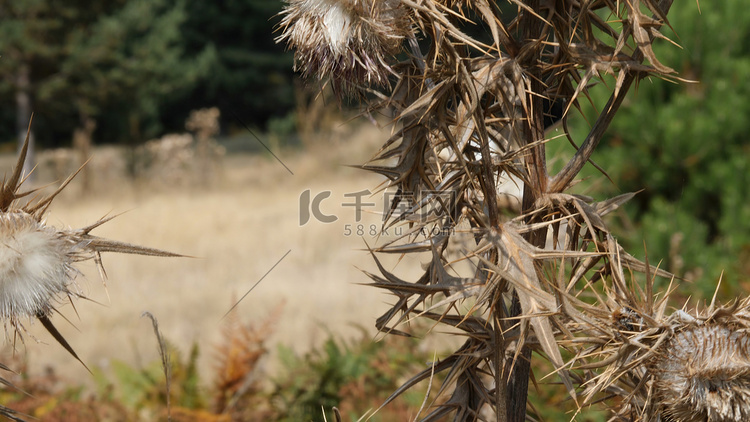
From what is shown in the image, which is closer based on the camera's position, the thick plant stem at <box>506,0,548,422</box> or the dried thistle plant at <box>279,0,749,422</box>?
the dried thistle plant at <box>279,0,749,422</box>

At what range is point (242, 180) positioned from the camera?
36.6ft

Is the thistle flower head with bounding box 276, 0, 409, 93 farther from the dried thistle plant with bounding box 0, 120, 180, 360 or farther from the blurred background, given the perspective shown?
the dried thistle plant with bounding box 0, 120, 180, 360

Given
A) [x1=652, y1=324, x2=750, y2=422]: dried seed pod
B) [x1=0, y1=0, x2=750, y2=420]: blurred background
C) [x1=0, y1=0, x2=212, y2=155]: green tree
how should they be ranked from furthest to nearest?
[x1=0, y1=0, x2=212, y2=155]: green tree, [x1=0, y1=0, x2=750, y2=420]: blurred background, [x1=652, y1=324, x2=750, y2=422]: dried seed pod

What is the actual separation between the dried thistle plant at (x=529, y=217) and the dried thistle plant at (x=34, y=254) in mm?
418

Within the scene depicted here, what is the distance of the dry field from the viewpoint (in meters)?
4.54

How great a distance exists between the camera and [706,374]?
85 cm

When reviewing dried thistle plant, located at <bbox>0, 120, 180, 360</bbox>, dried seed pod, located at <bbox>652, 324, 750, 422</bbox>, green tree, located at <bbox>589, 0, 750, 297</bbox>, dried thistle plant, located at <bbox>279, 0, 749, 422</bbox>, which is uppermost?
dried thistle plant, located at <bbox>0, 120, 180, 360</bbox>

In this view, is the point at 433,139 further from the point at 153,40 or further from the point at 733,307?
the point at 153,40

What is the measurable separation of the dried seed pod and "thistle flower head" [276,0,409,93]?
55 centimetres

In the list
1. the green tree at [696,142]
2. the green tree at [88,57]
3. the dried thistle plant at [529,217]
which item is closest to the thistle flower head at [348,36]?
the dried thistle plant at [529,217]

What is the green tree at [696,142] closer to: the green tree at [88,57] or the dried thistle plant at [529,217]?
the dried thistle plant at [529,217]

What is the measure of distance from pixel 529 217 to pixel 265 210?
7.56 m

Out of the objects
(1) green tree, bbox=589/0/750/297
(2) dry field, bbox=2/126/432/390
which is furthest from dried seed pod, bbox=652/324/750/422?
(1) green tree, bbox=589/0/750/297

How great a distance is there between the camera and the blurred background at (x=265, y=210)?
2.98 metres
